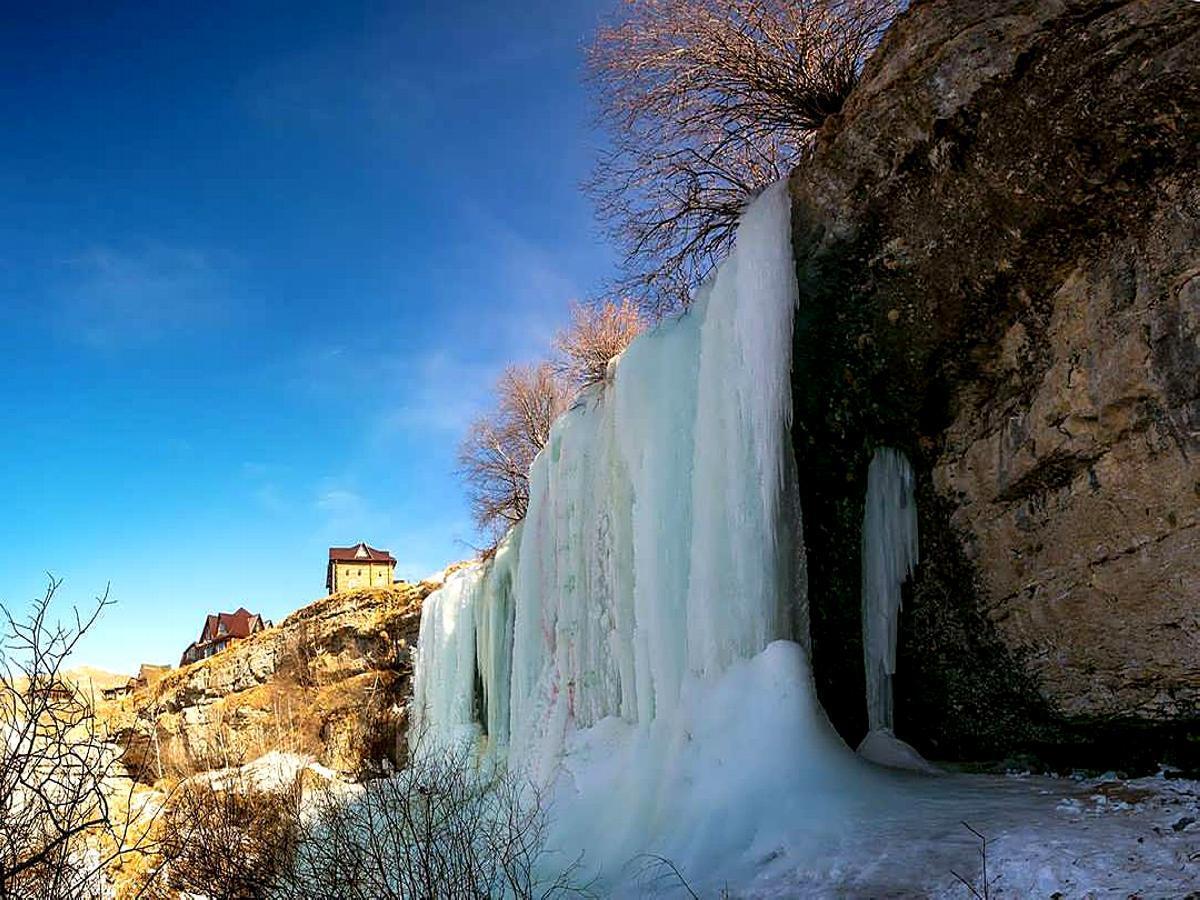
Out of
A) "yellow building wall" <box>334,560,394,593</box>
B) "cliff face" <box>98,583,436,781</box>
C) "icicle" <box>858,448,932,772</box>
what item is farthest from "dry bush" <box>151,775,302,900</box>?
"yellow building wall" <box>334,560,394,593</box>

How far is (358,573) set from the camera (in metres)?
50.4

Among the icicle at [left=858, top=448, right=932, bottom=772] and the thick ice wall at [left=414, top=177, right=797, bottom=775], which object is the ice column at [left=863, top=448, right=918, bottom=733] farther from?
the thick ice wall at [left=414, top=177, right=797, bottom=775]

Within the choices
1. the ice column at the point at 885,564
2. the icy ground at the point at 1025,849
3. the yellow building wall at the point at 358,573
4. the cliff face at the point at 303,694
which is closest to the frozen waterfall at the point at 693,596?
the icy ground at the point at 1025,849

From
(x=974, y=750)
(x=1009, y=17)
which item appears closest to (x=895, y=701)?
(x=974, y=750)

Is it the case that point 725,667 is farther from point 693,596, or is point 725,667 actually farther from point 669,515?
point 669,515

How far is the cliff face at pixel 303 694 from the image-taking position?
18.2m

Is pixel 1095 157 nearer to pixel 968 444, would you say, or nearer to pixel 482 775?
pixel 968 444

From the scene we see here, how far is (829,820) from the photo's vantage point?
4.56 metres

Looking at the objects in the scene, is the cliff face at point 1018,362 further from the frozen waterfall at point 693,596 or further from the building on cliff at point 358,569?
the building on cliff at point 358,569

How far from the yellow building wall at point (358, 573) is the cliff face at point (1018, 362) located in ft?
152

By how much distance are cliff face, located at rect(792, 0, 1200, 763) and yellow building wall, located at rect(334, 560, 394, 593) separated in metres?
46.3

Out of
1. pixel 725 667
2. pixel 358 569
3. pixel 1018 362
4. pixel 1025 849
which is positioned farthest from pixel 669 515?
pixel 358 569

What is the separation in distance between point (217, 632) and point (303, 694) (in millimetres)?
34624

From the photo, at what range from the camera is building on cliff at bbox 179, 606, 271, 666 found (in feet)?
158
